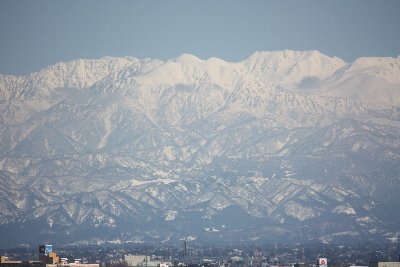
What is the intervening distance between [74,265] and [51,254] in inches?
182

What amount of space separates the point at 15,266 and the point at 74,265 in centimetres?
714

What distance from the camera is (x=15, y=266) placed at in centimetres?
16838

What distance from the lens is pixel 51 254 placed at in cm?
17688

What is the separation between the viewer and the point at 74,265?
17312 centimetres

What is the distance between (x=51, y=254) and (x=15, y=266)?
29.4 ft
